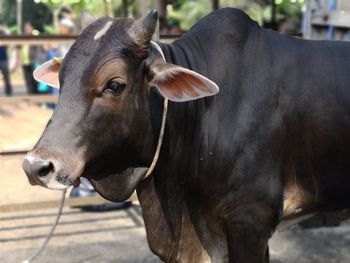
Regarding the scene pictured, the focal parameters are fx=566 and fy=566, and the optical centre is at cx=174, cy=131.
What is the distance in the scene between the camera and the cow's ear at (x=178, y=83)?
2.37 meters

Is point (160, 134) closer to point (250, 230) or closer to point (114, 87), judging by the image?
point (114, 87)

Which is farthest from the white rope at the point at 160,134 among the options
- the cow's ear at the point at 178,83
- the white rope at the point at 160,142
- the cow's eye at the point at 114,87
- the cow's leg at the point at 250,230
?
the cow's leg at the point at 250,230

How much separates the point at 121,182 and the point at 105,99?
0.50 meters

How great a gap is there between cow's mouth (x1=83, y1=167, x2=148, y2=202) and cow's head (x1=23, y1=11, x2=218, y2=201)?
6 cm

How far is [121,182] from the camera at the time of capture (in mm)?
2623

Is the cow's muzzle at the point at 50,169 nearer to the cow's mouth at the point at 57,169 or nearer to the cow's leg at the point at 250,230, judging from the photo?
the cow's mouth at the point at 57,169

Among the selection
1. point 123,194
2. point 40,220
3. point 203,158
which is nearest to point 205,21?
point 203,158

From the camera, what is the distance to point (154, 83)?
Answer: 95.0 inches

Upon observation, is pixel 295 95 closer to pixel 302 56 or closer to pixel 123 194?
pixel 302 56

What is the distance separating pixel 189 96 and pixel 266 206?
65 cm

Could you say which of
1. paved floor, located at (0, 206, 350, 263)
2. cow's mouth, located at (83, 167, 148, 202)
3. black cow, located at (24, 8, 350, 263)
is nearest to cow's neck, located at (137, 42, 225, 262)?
black cow, located at (24, 8, 350, 263)

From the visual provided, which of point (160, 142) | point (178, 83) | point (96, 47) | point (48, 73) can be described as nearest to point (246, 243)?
point (160, 142)

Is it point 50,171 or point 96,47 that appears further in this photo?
point 96,47

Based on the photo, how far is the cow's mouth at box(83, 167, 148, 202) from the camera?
2617mm
